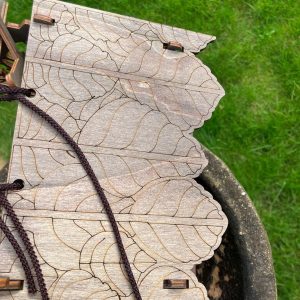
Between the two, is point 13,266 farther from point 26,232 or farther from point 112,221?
point 112,221

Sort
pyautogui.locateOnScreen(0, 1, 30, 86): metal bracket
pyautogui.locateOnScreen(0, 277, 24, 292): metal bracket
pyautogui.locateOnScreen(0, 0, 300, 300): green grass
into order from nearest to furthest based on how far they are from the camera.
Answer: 1. pyautogui.locateOnScreen(0, 277, 24, 292): metal bracket
2. pyautogui.locateOnScreen(0, 1, 30, 86): metal bracket
3. pyautogui.locateOnScreen(0, 0, 300, 300): green grass

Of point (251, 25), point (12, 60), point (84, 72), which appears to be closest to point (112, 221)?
point (84, 72)

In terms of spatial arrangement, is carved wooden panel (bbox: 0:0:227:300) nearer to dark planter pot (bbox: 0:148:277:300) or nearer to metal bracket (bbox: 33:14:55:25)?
metal bracket (bbox: 33:14:55:25)

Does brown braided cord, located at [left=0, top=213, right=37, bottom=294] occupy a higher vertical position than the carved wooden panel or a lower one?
lower

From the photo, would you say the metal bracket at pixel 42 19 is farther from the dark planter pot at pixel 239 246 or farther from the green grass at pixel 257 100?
the green grass at pixel 257 100

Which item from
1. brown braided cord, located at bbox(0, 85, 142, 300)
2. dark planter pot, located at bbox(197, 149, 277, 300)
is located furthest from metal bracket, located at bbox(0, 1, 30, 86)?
dark planter pot, located at bbox(197, 149, 277, 300)

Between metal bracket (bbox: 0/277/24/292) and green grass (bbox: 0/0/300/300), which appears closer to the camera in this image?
metal bracket (bbox: 0/277/24/292)

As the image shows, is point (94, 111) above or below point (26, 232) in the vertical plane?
above
